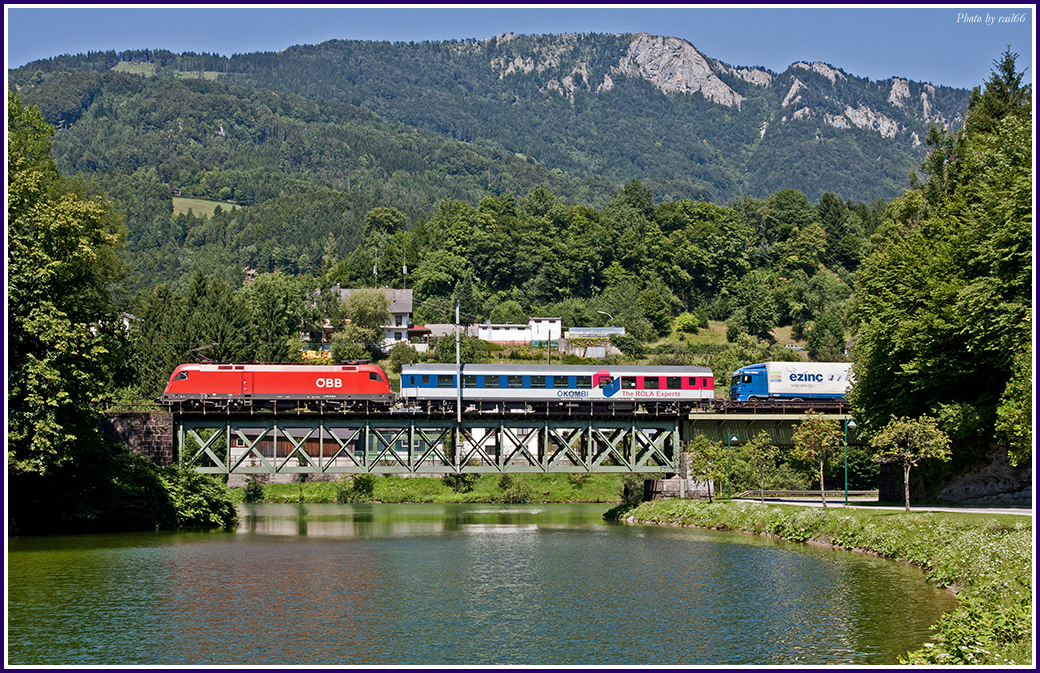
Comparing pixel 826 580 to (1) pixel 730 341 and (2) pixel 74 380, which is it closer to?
(2) pixel 74 380

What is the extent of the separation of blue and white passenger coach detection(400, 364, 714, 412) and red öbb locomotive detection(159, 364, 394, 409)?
242cm

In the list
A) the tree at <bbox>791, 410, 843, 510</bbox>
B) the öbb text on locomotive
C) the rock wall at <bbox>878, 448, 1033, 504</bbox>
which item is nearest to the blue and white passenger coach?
the öbb text on locomotive

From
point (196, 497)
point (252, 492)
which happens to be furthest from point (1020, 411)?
point (252, 492)

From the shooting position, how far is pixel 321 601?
34.2m

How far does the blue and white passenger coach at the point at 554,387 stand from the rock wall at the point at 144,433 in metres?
14.5

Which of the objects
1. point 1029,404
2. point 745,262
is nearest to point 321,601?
point 1029,404

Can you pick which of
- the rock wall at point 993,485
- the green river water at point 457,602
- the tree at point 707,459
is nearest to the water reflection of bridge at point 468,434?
the tree at point 707,459

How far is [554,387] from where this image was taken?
224ft

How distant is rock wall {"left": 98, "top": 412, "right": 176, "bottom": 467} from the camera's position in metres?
59.9

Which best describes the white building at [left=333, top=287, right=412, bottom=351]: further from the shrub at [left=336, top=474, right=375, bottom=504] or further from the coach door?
the coach door

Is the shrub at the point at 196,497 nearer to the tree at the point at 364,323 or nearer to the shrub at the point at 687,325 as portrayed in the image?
the tree at the point at 364,323

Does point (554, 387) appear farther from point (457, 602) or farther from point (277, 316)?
point (277, 316)

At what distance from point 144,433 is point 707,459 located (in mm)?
33006

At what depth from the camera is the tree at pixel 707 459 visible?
6450 cm
